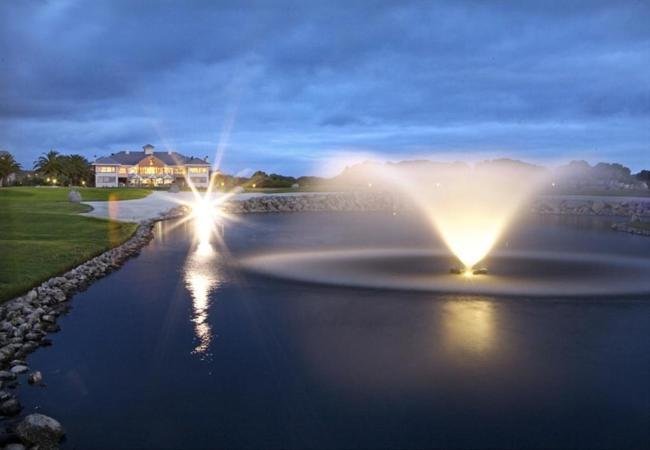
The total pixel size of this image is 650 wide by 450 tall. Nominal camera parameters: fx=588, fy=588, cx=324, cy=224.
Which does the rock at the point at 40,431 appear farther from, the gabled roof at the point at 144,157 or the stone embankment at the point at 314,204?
the gabled roof at the point at 144,157

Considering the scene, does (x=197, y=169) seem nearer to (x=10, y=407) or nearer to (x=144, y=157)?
(x=144, y=157)

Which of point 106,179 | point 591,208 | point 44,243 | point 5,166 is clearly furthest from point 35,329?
point 106,179

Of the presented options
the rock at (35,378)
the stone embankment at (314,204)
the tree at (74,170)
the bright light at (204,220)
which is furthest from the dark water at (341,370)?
the tree at (74,170)

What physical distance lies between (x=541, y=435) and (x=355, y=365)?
173 inches

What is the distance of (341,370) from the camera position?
41.9ft

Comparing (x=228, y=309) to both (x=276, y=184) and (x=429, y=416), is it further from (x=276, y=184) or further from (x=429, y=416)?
(x=276, y=184)

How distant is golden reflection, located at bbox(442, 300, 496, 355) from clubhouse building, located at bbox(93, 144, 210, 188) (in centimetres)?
11479

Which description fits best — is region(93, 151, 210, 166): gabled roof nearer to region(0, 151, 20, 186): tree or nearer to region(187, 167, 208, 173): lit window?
region(187, 167, 208, 173): lit window

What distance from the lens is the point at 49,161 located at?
133 meters

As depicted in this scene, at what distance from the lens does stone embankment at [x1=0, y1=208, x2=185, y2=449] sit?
948cm

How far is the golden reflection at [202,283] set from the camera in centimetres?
1562

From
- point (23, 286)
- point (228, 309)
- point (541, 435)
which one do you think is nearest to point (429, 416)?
point (541, 435)

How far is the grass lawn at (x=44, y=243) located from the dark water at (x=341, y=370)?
223cm

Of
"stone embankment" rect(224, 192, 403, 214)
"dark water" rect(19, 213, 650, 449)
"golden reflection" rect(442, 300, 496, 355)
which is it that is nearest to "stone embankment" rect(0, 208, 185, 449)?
"dark water" rect(19, 213, 650, 449)
